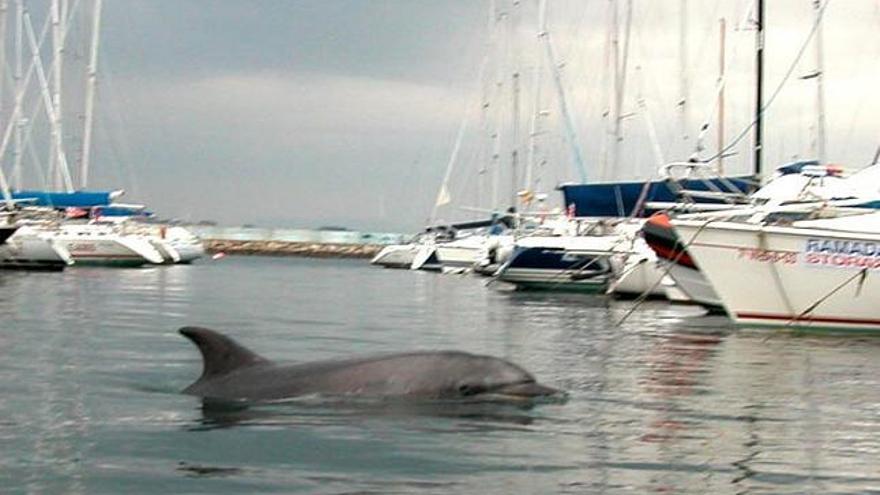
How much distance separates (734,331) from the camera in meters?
26.0

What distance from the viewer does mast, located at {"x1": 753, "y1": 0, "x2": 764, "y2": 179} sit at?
3891 centimetres

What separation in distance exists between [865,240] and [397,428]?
50.1 ft

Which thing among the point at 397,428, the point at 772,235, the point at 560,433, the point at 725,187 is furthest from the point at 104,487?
the point at 725,187

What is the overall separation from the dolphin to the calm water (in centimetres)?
35

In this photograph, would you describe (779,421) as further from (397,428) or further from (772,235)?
(772,235)

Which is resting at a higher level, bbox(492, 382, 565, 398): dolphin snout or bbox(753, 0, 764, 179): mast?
bbox(753, 0, 764, 179): mast

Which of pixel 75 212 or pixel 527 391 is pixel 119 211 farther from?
pixel 527 391

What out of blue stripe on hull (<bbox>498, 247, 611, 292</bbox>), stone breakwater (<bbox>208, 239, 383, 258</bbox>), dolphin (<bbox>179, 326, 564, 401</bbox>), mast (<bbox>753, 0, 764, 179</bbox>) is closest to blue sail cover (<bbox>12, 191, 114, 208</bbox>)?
blue stripe on hull (<bbox>498, 247, 611, 292</bbox>)

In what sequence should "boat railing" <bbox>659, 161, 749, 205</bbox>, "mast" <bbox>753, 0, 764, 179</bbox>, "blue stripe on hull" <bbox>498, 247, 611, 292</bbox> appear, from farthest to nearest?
"blue stripe on hull" <bbox>498, 247, 611, 292</bbox>, "mast" <bbox>753, 0, 764, 179</bbox>, "boat railing" <bbox>659, 161, 749, 205</bbox>

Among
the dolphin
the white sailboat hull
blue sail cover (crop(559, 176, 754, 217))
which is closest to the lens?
the dolphin

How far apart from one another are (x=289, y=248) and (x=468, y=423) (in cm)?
14729

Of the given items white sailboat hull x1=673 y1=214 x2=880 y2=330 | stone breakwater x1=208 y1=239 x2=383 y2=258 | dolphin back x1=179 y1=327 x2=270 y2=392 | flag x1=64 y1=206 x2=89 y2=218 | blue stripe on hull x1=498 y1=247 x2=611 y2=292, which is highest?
dolphin back x1=179 y1=327 x2=270 y2=392

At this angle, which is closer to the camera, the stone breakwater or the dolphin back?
the dolphin back

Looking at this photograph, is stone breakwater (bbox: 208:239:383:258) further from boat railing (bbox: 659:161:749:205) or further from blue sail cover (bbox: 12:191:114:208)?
boat railing (bbox: 659:161:749:205)
